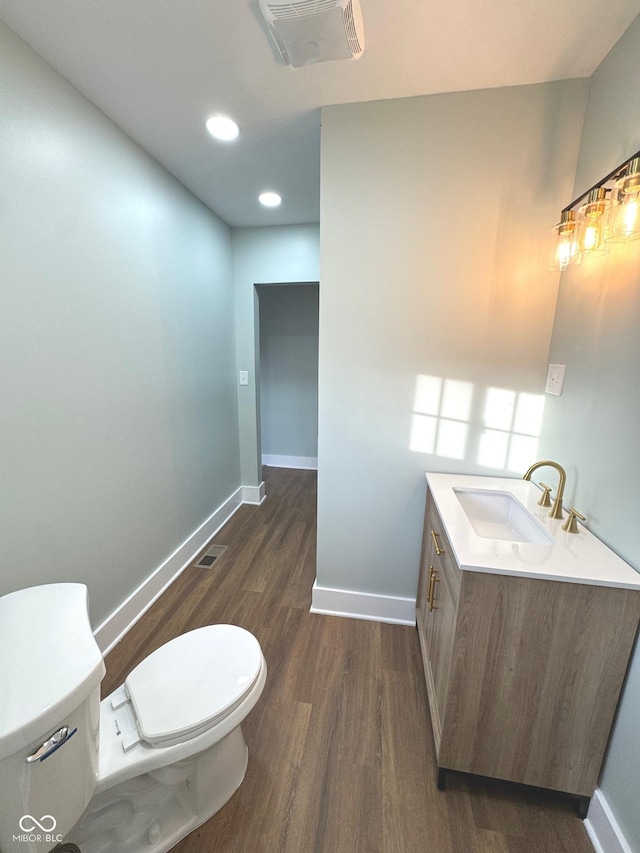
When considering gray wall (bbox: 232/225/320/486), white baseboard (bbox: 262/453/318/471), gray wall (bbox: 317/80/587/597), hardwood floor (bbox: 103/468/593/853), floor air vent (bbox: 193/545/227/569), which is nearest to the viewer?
hardwood floor (bbox: 103/468/593/853)

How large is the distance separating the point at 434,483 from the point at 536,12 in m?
1.67

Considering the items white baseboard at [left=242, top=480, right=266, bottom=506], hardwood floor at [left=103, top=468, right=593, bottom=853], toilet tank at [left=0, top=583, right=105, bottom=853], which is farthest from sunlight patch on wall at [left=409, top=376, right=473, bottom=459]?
white baseboard at [left=242, top=480, right=266, bottom=506]

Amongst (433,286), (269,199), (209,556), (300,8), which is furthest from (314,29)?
(209,556)

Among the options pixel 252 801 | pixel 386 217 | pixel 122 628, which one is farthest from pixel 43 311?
pixel 252 801

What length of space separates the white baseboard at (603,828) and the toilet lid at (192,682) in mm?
1144

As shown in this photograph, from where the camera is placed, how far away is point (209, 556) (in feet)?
8.21

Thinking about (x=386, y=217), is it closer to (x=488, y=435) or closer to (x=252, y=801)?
(x=488, y=435)

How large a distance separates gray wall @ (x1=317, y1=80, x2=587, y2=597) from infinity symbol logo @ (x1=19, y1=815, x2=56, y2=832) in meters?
1.37

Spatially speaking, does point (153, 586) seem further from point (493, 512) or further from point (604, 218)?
point (604, 218)

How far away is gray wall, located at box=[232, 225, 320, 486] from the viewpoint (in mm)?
2764

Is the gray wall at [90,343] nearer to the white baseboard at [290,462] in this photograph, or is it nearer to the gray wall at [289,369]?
the gray wall at [289,369]

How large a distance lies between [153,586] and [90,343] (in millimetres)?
1466

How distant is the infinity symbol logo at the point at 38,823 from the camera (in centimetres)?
68

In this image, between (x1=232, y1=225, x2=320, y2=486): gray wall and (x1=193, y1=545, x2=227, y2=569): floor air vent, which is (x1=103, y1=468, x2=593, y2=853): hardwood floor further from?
(x1=232, y1=225, x2=320, y2=486): gray wall
